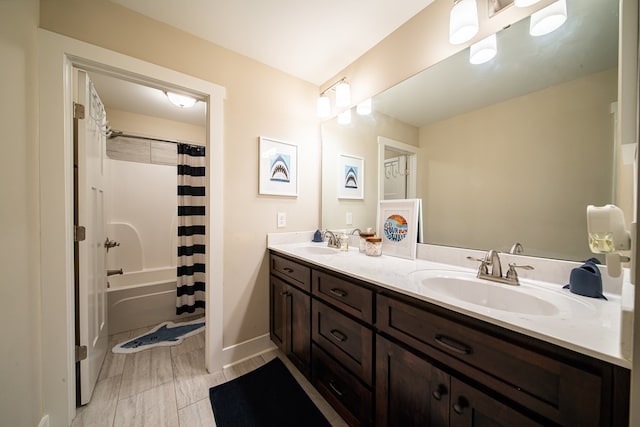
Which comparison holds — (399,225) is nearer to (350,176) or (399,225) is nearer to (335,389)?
(350,176)

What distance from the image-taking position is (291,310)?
61.4 inches

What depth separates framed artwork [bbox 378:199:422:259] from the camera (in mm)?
1420

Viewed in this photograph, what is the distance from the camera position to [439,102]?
1.35 m

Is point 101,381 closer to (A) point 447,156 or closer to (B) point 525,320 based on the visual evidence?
(B) point 525,320

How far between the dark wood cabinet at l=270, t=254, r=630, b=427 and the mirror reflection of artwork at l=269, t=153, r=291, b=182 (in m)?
0.82

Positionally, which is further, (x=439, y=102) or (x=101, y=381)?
(x=101, y=381)

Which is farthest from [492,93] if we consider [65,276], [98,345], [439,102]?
[98,345]

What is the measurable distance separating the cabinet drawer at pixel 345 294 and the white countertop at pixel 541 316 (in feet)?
0.20

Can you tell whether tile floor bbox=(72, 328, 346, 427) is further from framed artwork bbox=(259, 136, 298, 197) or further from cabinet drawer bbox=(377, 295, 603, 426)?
framed artwork bbox=(259, 136, 298, 197)

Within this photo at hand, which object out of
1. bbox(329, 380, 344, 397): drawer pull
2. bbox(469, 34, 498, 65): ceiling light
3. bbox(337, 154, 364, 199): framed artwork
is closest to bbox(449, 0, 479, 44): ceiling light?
bbox(469, 34, 498, 65): ceiling light

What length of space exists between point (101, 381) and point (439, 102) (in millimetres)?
2808

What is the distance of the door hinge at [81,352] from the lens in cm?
129

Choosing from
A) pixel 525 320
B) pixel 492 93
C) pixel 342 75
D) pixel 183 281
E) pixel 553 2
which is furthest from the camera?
pixel 183 281

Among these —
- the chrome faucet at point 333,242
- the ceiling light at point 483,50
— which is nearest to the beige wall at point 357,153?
→ the chrome faucet at point 333,242
